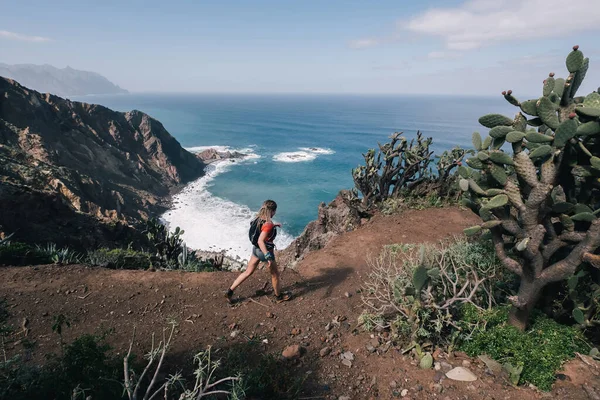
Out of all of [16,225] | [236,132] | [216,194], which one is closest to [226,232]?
[216,194]

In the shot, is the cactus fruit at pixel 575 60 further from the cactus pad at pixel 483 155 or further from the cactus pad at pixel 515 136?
the cactus pad at pixel 483 155

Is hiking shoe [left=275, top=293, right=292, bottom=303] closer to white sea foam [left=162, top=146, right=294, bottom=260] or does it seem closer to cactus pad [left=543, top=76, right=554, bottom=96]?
cactus pad [left=543, top=76, right=554, bottom=96]

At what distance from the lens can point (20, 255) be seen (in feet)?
24.5

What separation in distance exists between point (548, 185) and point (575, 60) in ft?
4.56

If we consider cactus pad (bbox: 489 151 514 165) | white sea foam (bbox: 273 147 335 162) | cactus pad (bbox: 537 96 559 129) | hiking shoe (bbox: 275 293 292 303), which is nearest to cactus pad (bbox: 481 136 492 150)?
cactus pad (bbox: 489 151 514 165)

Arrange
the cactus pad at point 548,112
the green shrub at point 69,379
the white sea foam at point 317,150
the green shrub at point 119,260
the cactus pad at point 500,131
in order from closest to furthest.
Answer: the green shrub at point 69,379 < the cactus pad at point 548,112 < the cactus pad at point 500,131 < the green shrub at point 119,260 < the white sea foam at point 317,150

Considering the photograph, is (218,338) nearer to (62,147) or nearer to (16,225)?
(16,225)

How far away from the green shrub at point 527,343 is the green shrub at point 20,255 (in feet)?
27.5

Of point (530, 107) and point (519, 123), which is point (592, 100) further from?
point (519, 123)

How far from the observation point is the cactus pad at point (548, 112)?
12.6ft

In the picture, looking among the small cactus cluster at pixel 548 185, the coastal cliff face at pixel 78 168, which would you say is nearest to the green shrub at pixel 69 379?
the small cactus cluster at pixel 548 185

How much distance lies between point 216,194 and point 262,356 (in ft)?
123

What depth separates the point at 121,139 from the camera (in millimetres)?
45188

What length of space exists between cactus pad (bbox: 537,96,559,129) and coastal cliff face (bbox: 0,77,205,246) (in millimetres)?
12439
